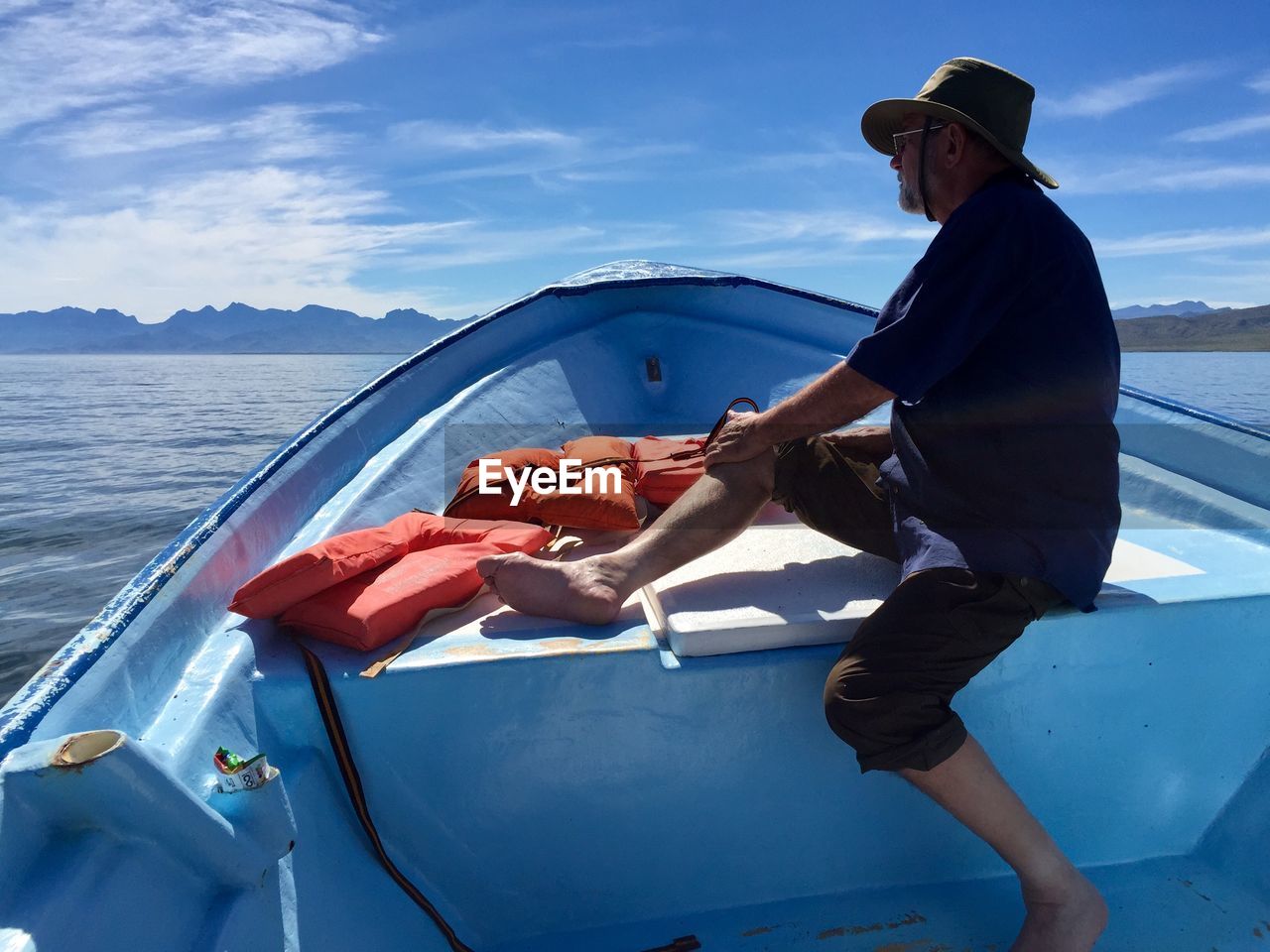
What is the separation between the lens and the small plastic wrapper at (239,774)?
0.99 m

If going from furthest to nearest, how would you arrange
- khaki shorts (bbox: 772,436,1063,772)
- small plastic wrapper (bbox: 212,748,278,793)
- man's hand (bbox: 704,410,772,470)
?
man's hand (bbox: 704,410,772,470)
khaki shorts (bbox: 772,436,1063,772)
small plastic wrapper (bbox: 212,748,278,793)

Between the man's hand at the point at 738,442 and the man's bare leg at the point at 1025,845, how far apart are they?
2.24ft

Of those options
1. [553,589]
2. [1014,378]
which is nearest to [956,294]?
[1014,378]

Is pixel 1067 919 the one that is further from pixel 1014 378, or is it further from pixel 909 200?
pixel 909 200

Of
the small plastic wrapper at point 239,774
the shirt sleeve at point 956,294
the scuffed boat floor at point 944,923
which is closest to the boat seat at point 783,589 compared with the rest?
the shirt sleeve at point 956,294

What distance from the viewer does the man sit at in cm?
130

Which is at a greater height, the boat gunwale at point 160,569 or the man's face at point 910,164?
the man's face at point 910,164

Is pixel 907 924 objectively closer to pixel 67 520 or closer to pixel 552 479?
pixel 552 479

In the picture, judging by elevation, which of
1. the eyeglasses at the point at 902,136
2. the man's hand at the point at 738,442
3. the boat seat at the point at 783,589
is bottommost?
the boat seat at the point at 783,589

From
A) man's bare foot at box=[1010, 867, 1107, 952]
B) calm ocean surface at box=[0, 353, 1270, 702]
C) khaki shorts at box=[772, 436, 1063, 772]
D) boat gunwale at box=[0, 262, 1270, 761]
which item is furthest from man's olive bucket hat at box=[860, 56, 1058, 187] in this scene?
calm ocean surface at box=[0, 353, 1270, 702]

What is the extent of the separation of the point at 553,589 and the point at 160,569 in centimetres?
73

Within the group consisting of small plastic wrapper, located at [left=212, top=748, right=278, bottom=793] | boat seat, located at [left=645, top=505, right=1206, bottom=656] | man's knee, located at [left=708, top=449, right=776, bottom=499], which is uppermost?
man's knee, located at [left=708, top=449, right=776, bottom=499]

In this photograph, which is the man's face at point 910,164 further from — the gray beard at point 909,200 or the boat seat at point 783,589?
the boat seat at point 783,589

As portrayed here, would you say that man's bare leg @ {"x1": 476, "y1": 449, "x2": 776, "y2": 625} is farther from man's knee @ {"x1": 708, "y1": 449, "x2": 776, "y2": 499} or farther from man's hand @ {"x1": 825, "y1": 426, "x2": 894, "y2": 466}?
man's hand @ {"x1": 825, "y1": 426, "x2": 894, "y2": 466}
